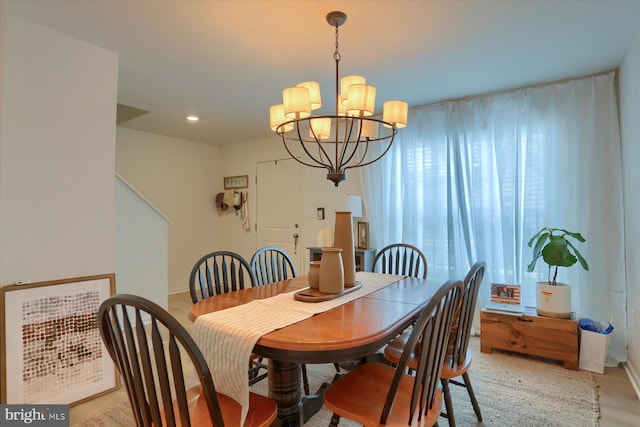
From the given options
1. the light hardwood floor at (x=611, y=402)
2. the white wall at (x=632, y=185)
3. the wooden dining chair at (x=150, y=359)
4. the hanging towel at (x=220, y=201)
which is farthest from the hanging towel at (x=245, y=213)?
the white wall at (x=632, y=185)

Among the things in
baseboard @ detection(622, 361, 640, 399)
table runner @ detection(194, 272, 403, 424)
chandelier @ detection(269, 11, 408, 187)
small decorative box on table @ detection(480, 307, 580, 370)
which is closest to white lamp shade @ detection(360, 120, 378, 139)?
chandelier @ detection(269, 11, 408, 187)

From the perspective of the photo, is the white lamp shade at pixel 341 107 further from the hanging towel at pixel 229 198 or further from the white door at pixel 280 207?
the hanging towel at pixel 229 198

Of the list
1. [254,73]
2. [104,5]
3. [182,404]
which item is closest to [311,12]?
[254,73]

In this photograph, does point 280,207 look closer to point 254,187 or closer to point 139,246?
point 254,187

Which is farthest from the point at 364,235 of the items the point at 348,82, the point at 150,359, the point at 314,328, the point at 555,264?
the point at 150,359

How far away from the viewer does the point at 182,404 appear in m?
0.97

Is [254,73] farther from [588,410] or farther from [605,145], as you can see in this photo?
[588,410]

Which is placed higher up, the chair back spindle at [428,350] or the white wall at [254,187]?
the white wall at [254,187]

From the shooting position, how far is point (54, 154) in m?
A: 2.07

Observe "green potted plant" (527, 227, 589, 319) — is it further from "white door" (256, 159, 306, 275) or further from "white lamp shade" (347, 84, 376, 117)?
"white door" (256, 159, 306, 275)

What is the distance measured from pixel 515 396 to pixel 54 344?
114 inches

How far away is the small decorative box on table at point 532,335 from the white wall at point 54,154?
306 centimetres

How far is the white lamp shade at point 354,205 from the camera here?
3.56 metres

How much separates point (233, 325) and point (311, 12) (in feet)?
5.68
